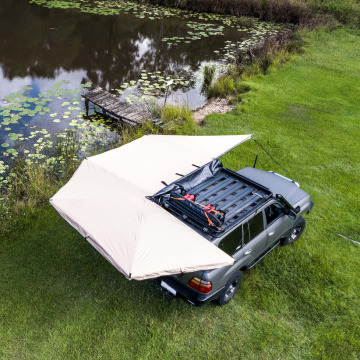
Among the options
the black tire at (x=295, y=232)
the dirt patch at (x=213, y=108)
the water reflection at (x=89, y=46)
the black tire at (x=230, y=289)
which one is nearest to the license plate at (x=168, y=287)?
the black tire at (x=230, y=289)

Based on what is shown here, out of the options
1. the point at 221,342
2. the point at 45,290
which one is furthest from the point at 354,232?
the point at 45,290

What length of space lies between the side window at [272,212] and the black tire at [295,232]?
799mm

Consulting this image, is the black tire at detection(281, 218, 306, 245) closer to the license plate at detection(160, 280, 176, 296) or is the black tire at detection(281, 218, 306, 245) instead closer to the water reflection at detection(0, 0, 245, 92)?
the license plate at detection(160, 280, 176, 296)

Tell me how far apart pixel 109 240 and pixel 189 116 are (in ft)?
24.5

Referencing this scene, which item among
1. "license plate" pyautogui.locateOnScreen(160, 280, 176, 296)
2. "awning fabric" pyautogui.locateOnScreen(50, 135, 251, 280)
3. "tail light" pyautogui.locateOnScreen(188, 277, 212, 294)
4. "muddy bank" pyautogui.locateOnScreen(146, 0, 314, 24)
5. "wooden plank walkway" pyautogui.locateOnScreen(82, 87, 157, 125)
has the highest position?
"muddy bank" pyautogui.locateOnScreen(146, 0, 314, 24)

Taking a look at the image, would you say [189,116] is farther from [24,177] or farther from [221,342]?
[221,342]

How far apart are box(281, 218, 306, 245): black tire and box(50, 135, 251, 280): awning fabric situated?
216cm

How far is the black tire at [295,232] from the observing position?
23.2 ft

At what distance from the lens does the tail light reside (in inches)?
206

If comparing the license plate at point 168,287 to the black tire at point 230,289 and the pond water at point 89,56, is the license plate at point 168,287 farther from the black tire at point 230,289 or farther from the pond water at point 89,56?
the pond water at point 89,56

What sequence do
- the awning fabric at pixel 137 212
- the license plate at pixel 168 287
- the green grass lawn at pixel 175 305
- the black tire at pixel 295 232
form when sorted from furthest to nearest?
the black tire at pixel 295 232, the license plate at pixel 168 287, the green grass lawn at pixel 175 305, the awning fabric at pixel 137 212

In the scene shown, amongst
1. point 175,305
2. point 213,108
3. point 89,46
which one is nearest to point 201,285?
point 175,305

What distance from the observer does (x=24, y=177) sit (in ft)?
28.0

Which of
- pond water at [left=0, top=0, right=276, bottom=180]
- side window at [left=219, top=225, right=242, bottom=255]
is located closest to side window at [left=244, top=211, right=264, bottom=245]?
side window at [left=219, top=225, right=242, bottom=255]
